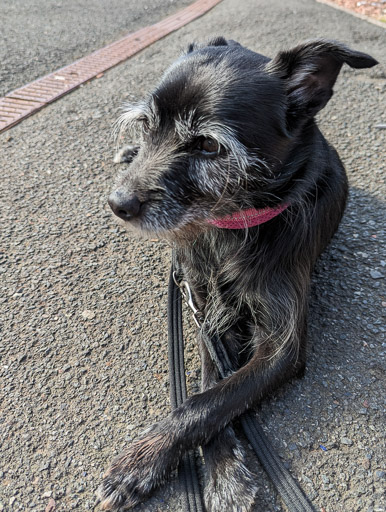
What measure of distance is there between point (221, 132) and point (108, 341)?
4.63 ft

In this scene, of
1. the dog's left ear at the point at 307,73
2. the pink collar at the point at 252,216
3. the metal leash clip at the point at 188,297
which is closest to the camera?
the dog's left ear at the point at 307,73

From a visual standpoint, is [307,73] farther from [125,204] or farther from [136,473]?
[136,473]

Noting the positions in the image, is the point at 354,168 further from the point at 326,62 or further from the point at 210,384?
the point at 210,384

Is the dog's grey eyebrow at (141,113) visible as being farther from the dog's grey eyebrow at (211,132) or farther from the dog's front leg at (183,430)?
the dog's front leg at (183,430)

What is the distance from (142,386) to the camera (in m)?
2.56

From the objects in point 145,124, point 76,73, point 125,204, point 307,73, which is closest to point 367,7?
point 76,73

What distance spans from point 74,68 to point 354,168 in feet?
12.5

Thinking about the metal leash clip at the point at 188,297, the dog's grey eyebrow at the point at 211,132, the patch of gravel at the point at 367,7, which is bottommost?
the patch of gravel at the point at 367,7

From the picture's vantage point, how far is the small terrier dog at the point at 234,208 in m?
2.19

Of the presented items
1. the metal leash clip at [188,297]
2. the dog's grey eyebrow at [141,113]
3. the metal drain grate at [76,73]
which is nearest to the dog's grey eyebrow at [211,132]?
the dog's grey eyebrow at [141,113]

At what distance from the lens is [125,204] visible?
Result: 2314 mm

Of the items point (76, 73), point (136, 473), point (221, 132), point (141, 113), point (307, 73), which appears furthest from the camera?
point (76, 73)

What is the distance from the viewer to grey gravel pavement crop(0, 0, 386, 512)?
2.19 metres

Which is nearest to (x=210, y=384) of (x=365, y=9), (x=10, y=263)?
(x=10, y=263)
